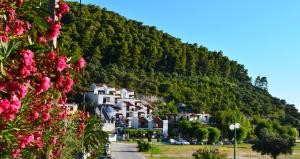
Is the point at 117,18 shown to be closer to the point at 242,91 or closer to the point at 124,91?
the point at 242,91

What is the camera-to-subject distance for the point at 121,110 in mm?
104812

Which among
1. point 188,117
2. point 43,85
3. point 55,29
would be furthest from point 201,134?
point 43,85

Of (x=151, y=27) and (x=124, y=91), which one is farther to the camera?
(x=151, y=27)

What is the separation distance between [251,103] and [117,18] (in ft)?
211

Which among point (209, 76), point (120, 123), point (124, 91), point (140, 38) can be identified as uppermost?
point (140, 38)

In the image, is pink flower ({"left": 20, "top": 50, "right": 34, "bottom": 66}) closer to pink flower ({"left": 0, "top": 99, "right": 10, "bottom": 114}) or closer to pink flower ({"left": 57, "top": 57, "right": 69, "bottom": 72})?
pink flower ({"left": 0, "top": 99, "right": 10, "bottom": 114})

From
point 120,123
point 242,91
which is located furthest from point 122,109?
point 242,91

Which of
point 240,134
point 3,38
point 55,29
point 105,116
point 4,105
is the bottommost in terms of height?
point 240,134

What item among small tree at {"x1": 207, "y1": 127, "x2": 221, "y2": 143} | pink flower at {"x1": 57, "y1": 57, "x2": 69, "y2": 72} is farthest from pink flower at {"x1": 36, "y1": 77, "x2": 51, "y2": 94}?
small tree at {"x1": 207, "y1": 127, "x2": 221, "y2": 143}

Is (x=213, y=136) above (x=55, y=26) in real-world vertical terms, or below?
below

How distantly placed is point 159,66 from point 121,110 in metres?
59.3

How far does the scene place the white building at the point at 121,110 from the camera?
102438 mm

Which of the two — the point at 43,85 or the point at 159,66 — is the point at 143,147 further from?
the point at 159,66

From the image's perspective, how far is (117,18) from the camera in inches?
7274
